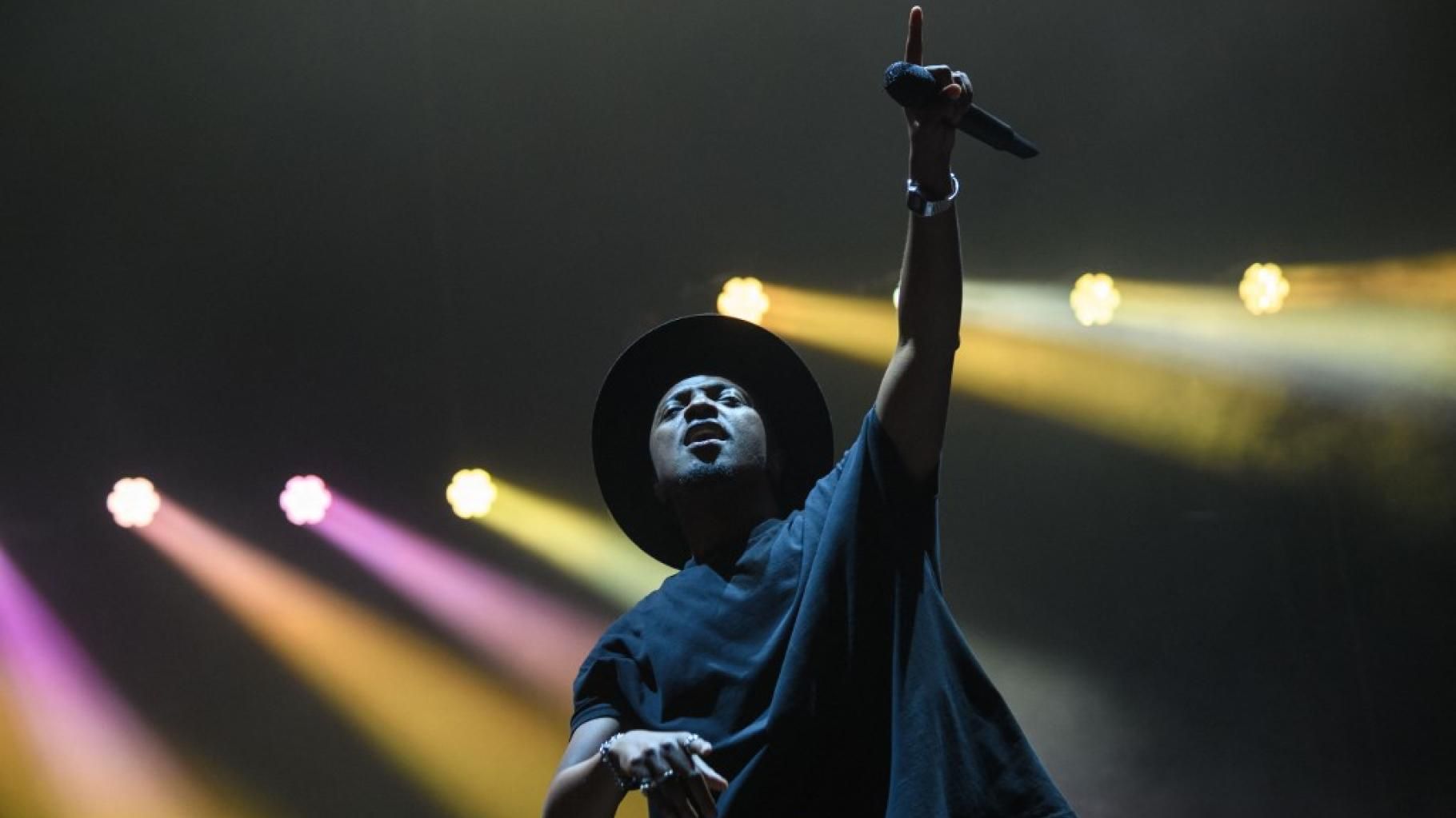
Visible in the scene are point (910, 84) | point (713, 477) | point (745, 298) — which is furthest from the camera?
point (745, 298)

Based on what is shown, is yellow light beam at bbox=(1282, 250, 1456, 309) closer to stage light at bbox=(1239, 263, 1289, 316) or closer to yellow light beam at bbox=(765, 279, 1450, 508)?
stage light at bbox=(1239, 263, 1289, 316)

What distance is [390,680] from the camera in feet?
15.9

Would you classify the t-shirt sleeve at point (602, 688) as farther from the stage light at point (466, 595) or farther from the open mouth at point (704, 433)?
the stage light at point (466, 595)

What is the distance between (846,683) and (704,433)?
69 centimetres

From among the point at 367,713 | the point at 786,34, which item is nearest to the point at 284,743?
the point at 367,713

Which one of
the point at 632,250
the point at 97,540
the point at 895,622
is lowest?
the point at 895,622

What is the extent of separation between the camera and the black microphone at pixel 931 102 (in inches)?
70.5

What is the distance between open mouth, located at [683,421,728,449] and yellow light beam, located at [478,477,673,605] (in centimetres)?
254

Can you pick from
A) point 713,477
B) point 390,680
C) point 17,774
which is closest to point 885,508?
point 713,477

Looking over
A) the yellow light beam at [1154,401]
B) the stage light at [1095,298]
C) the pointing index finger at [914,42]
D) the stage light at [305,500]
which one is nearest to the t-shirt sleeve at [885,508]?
the pointing index finger at [914,42]

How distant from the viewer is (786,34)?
4438 mm

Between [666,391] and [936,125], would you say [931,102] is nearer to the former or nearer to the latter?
[936,125]

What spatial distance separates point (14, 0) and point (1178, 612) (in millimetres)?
4721

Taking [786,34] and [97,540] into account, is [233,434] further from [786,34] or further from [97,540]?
[786,34]
